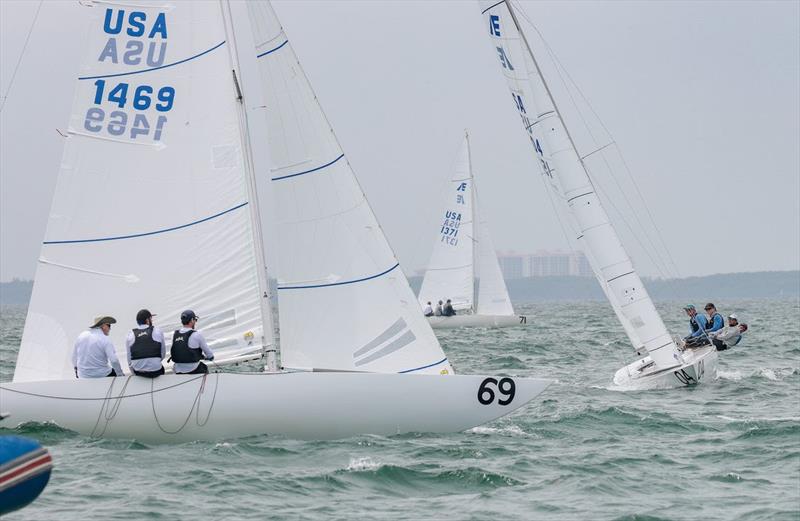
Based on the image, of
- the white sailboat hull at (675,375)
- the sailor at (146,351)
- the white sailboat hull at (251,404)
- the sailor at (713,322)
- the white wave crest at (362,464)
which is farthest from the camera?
the sailor at (713,322)

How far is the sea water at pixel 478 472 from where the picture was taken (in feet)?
28.6

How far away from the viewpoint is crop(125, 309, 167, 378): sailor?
1165cm

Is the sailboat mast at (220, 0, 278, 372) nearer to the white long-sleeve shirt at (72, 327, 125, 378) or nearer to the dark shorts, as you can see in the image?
the dark shorts

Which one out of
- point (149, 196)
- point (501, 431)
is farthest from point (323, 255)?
point (501, 431)

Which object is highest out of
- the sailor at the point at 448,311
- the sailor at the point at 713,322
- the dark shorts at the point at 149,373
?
the sailor at the point at 448,311

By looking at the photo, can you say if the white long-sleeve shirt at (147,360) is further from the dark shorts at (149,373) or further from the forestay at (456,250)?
the forestay at (456,250)

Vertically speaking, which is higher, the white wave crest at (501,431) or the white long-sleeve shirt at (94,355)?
the white long-sleeve shirt at (94,355)

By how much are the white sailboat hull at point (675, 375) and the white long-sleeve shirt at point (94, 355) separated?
28.7 feet

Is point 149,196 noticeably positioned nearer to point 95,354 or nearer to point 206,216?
point 206,216

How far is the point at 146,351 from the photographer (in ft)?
38.2

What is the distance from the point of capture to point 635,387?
58.7ft

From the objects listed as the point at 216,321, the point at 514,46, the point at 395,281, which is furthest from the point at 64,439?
the point at 514,46

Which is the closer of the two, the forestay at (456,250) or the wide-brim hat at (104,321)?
the wide-brim hat at (104,321)

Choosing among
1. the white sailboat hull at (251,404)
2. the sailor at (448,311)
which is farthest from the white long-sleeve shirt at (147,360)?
the sailor at (448,311)
